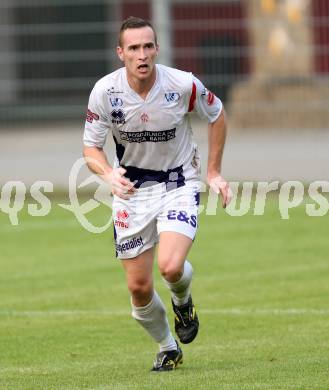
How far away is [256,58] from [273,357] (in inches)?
568

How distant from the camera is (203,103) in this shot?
9383 mm

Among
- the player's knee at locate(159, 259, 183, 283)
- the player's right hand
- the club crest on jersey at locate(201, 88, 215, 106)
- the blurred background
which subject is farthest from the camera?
the blurred background

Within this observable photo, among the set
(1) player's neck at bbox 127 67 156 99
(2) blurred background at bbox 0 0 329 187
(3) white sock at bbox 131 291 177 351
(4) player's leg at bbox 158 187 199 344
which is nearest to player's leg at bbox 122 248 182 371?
(3) white sock at bbox 131 291 177 351

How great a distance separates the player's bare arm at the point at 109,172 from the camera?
859 cm

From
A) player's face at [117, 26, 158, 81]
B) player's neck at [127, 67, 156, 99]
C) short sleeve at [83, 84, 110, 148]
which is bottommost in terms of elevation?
short sleeve at [83, 84, 110, 148]

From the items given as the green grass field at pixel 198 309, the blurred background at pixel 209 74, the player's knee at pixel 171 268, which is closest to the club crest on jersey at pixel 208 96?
the player's knee at pixel 171 268

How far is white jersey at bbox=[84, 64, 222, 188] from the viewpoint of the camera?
30.0 feet

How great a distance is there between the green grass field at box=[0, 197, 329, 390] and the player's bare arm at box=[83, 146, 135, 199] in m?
→ 1.24

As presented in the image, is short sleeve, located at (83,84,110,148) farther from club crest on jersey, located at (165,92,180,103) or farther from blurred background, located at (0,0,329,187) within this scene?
blurred background, located at (0,0,329,187)

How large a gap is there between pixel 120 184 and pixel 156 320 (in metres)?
1.18

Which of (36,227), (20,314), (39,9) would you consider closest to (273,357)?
(20,314)

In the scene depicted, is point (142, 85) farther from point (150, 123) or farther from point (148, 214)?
point (148, 214)

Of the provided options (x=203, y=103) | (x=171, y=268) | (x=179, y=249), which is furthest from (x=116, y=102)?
(x=171, y=268)

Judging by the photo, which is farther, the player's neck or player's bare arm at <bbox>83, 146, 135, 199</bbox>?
the player's neck
